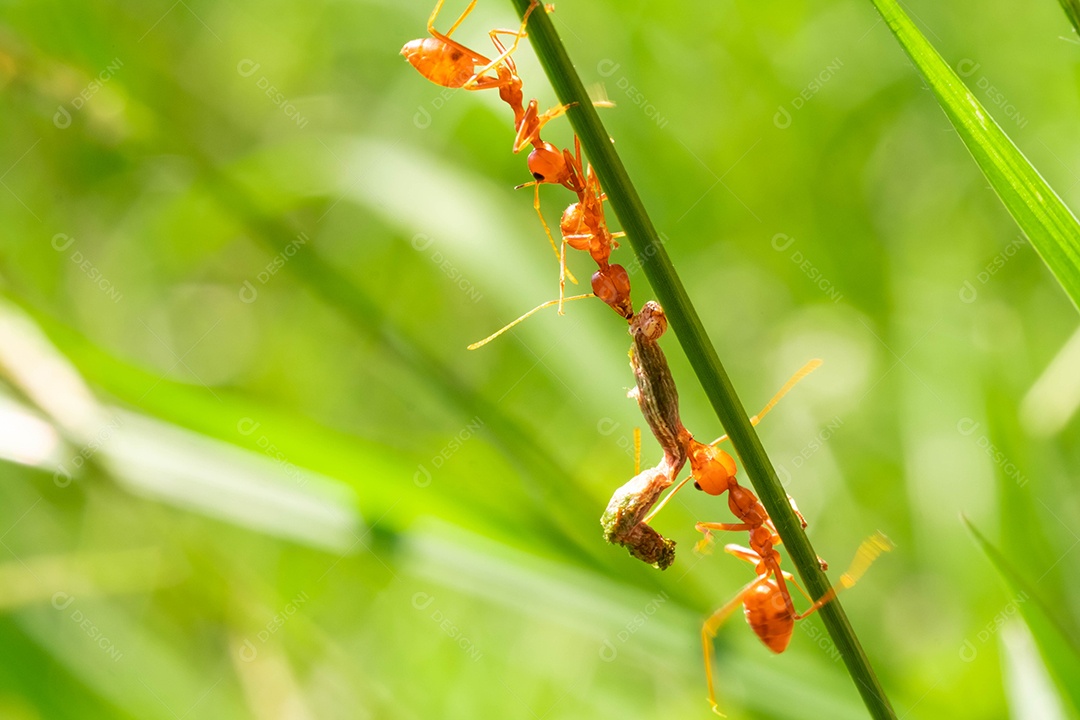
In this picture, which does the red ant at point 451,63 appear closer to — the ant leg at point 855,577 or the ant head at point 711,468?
the ant head at point 711,468

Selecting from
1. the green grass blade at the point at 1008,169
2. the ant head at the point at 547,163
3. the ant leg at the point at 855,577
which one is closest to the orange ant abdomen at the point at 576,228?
the ant head at the point at 547,163

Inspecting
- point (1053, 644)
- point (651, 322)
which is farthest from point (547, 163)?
point (1053, 644)

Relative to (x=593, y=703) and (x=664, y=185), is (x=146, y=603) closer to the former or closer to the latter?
(x=593, y=703)

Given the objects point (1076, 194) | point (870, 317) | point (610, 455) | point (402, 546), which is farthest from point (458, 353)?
point (1076, 194)

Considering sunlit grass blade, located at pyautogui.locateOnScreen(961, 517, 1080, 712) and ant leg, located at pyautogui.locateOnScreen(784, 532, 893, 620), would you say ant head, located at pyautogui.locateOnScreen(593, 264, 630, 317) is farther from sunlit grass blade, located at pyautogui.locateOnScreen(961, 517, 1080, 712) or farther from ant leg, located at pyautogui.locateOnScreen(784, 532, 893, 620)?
sunlit grass blade, located at pyautogui.locateOnScreen(961, 517, 1080, 712)

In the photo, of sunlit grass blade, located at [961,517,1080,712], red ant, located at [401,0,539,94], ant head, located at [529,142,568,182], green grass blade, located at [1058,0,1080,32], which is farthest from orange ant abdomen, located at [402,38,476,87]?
sunlit grass blade, located at [961,517,1080,712]
